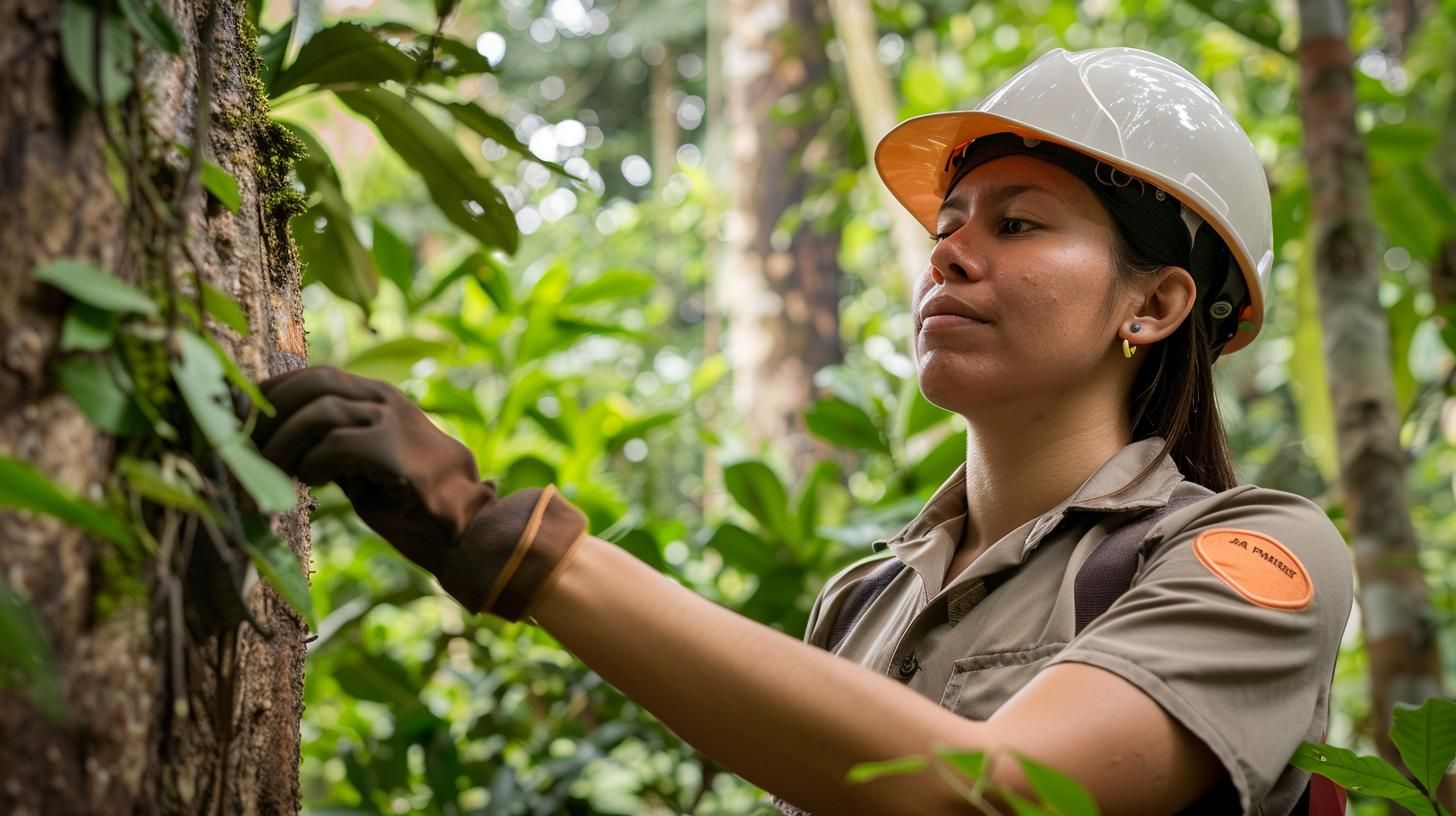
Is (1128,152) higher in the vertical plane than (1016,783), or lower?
higher

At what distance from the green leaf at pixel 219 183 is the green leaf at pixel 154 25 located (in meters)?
0.10

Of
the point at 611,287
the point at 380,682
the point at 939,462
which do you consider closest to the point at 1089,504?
the point at 939,462

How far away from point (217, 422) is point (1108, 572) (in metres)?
0.89

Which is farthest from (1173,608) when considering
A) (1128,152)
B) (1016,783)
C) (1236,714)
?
(1128,152)

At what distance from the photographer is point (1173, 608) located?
1128 millimetres

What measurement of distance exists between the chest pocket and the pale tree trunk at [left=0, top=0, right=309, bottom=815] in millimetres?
694

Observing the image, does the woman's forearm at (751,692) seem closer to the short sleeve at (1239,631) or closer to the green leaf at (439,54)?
the short sleeve at (1239,631)

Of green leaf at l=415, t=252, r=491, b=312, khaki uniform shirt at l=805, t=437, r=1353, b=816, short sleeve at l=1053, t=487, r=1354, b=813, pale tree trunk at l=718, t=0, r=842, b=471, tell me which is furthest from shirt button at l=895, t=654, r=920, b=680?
pale tree trunk at l=718, t=0, r=842, b=471

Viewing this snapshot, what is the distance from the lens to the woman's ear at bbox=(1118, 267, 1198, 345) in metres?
1.56

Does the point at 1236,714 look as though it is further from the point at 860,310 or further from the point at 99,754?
the point at 860,310

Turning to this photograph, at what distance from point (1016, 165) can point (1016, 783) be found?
0.83m

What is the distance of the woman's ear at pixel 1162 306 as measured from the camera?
5.12ft

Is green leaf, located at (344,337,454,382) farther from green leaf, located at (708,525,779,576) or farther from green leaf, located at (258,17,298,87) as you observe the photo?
green leaf, located at (258,17,298,87)

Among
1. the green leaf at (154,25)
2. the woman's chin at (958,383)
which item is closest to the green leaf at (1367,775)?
the woman's chin at (958,383)
